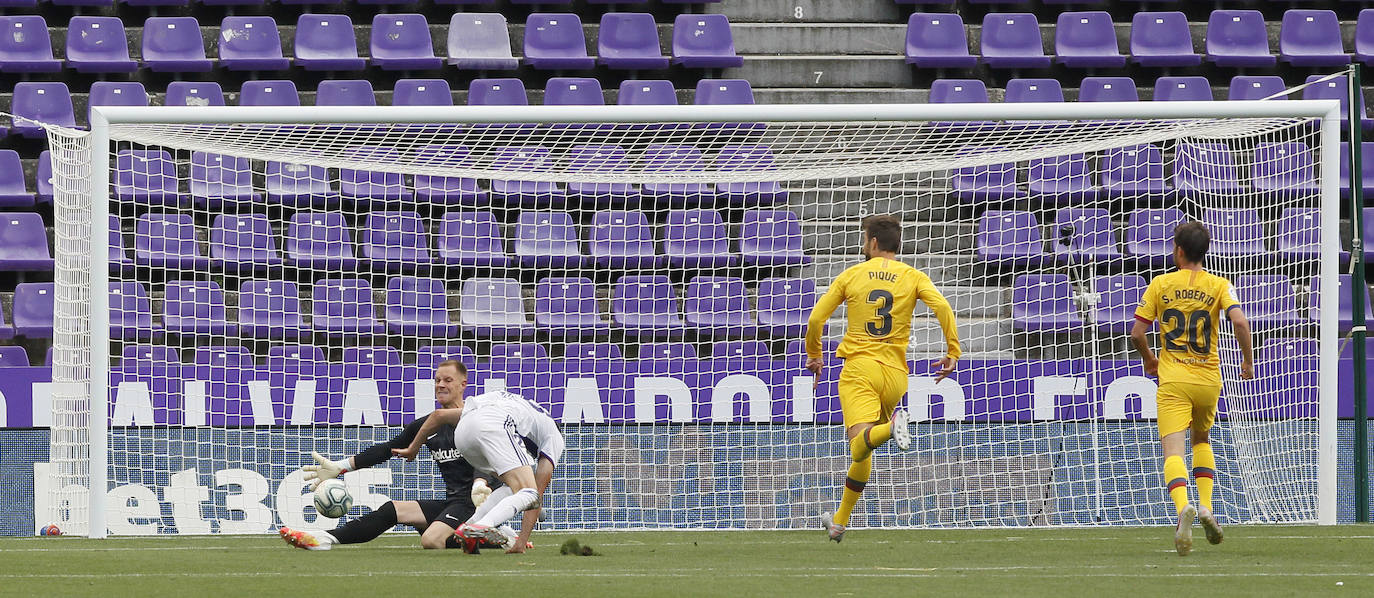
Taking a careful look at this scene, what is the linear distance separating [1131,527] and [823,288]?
3.37 meters

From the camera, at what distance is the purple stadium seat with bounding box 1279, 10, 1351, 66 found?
49.4 ft

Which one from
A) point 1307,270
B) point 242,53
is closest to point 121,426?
point 242,53

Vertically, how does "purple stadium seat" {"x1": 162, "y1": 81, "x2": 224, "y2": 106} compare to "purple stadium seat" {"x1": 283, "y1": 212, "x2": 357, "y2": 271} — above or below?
above

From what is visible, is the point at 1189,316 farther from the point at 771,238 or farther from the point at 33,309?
the point at 33,309

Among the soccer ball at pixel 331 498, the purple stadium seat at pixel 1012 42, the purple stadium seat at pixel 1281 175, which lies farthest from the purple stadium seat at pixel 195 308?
the purple stadium seat at pixel 1281 175

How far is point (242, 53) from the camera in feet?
46.8

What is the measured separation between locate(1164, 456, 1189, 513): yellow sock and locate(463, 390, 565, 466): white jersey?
2945 millimetres

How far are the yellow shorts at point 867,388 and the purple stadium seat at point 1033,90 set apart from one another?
22.4ft

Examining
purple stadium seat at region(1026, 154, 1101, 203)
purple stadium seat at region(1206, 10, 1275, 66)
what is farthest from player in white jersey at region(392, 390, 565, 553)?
purple stadium seat at region(1206, 10, 1275, 66)

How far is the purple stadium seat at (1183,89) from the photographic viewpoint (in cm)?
1445

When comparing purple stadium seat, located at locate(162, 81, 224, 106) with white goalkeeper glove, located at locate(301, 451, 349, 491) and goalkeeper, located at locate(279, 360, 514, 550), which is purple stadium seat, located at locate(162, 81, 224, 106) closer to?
goalkeeper, located at locate(279, 360, 514, 550)

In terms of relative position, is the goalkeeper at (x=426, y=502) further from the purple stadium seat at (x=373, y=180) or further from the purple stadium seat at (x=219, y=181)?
the purple stadium seat at (x=219, y=181)

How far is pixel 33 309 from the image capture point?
12.8 m

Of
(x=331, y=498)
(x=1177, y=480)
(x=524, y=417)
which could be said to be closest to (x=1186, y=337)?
(x=1177, y=480)
